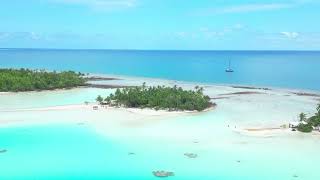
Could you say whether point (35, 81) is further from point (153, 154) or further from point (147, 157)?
point (147, 157)

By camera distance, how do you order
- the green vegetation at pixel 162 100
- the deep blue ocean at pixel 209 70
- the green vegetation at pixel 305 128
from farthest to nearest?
the deep blue ocean at pixel 209 70 < the green vegetation at pixel 162 100 < the green vegetation at pixel 305 128

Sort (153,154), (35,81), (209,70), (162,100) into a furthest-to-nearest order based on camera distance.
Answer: (209,70) → (35,81) → (162,100) → (153,154)

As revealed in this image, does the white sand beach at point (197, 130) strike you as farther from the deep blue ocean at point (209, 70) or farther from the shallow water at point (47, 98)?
the deep blue ocean at point (209, 70)

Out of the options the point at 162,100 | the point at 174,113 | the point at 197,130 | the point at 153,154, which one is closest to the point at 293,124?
the point at 197,130

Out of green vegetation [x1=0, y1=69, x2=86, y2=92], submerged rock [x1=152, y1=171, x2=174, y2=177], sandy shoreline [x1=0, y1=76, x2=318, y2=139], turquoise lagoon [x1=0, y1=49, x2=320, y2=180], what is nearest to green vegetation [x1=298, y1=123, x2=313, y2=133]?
turquoise lagoon [x1=0, y1=49, x2=320, y2=180]

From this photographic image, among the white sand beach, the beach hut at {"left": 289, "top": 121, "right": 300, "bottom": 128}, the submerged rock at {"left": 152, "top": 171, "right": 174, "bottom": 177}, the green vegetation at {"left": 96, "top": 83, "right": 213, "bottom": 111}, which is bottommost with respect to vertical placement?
the submerged rock at {"left": 152, "top": 171, "right": 174, "bottom": 177}

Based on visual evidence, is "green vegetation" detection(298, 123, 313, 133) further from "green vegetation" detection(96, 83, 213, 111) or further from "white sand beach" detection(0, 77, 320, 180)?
"green vegetation" detection(96, 83, 213, 111)

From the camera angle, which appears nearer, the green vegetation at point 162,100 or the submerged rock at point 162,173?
the submerged rock at point 162,173

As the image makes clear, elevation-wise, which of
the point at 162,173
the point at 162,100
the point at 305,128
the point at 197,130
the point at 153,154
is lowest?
the point at 162,173

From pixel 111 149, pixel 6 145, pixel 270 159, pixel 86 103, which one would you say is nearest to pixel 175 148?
pixel 111 149

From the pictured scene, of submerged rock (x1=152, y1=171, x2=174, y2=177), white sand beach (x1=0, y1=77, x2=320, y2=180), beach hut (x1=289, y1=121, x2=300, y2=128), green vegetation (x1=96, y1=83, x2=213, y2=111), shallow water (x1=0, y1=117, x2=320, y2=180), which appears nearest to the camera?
submerged rock (x1=152, y1=171, x2=174, y2=177)

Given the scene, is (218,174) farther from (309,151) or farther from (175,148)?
(309,151)

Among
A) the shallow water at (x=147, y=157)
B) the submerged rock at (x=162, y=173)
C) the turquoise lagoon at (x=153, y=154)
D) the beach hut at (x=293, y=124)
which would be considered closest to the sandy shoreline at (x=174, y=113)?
the beach hut at (x=293, y=124)
